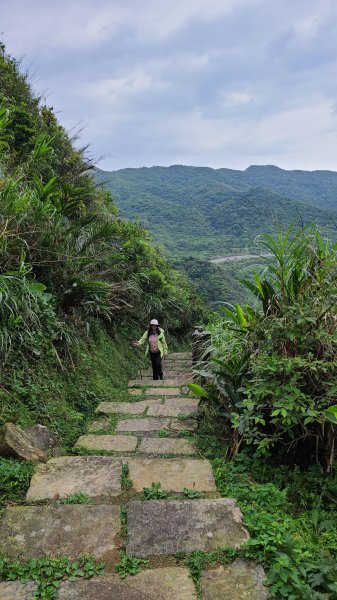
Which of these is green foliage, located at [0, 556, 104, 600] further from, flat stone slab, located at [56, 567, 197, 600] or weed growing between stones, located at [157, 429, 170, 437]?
weed growing between stones, located at [157, 429, 170, 437]

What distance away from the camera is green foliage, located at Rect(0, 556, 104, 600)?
1683 mm

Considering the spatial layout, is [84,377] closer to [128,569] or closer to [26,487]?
[26,487]

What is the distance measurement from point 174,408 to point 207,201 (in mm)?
61895

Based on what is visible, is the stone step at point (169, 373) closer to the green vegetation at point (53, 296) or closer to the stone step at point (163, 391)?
the green vegetation at point (53, 296)

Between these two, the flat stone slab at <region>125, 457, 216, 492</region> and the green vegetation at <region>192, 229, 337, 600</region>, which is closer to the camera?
the green vegetation at <region>192, 229, 337, 600</region>

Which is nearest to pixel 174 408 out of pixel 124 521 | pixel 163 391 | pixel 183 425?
pixel 183 425

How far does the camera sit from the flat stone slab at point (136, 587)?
1611 millimetres

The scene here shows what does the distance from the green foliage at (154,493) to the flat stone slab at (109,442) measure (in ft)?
2.33

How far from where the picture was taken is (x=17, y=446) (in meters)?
2.59

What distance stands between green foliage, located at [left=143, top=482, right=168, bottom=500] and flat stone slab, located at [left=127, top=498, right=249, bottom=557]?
0.29 ft

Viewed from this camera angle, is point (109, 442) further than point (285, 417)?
Yes

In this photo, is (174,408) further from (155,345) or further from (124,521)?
(124,521)

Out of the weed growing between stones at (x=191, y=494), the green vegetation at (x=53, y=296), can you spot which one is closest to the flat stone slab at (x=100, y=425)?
the green vegetation at (x=53, y=296)

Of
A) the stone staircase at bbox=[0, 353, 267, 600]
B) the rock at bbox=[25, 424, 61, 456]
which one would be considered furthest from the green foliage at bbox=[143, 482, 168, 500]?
the rock at bbox=[25, 424, 61, 456]
